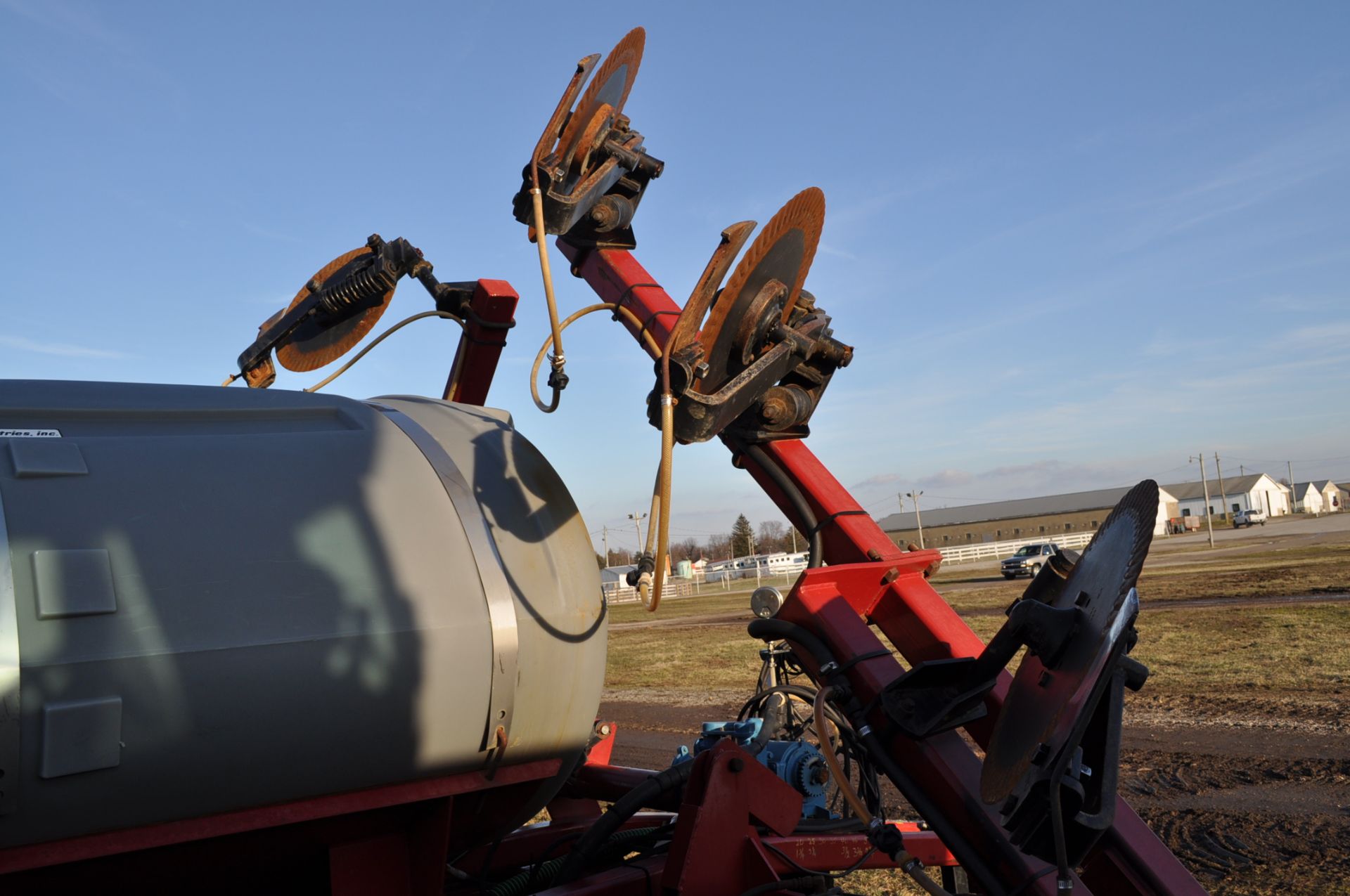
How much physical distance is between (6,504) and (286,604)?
1.89 ft

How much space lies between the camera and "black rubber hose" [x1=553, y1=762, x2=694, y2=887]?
3.09m

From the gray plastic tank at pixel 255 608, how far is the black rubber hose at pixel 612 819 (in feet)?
1.15

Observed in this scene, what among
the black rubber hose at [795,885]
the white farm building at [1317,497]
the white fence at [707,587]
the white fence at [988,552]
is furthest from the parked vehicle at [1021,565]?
the white farm building at [1317,497]

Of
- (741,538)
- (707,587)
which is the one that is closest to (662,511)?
(707,587)

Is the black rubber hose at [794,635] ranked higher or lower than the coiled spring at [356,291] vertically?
lower

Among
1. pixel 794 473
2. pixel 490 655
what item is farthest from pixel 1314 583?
pixel 490 655

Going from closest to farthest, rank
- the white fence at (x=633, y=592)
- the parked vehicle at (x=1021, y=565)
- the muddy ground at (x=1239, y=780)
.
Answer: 1. the muddy ground at (x=1239, y=780)
2. the parked vehicle at (x=1021, y=565)
3. the white fence at (x=633, y=592)

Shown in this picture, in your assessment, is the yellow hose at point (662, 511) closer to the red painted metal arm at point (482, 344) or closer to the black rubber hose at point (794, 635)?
the black rubber hose at point (794, 635)

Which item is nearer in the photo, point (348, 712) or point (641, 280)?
point (348, 712)

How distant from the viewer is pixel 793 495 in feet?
11.7

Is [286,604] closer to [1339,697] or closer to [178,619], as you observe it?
[178,619]

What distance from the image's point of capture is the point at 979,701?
289 cm

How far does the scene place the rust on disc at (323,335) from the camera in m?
4.31

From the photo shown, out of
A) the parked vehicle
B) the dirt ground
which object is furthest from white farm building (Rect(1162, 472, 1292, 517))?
the dirt ground
